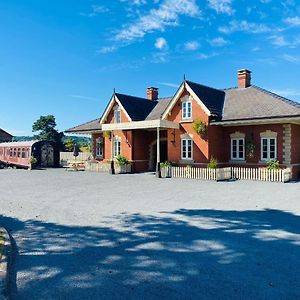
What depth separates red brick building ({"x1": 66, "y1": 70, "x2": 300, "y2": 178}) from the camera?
2033cm

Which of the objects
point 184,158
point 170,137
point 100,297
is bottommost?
point 100,297

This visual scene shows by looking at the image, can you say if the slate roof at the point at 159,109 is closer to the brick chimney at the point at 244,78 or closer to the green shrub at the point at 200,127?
the green shrub at the point at 200,127

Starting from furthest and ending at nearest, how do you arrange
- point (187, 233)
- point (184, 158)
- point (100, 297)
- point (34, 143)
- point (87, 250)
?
point (34, 143) < point (184, 158) < point (187, 233) < point (87, 250) < point (100, 297)

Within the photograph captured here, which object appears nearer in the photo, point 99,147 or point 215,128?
point 215,128

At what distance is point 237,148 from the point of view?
73.5ft

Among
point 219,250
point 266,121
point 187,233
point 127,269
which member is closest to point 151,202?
point 187,233

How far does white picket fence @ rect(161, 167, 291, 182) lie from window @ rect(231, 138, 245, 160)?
7.26 feet

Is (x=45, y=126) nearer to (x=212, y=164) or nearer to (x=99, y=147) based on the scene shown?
(x=99, y=147)

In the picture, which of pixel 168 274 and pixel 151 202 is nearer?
pixel 168 274

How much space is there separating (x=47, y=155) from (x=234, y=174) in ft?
69.0

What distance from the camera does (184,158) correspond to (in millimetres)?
23516

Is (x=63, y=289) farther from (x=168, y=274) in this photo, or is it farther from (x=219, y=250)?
(x=219, y=250)

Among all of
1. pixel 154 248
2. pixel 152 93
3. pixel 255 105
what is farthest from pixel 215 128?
pixel 154 248

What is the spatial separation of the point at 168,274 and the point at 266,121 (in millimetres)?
16729
